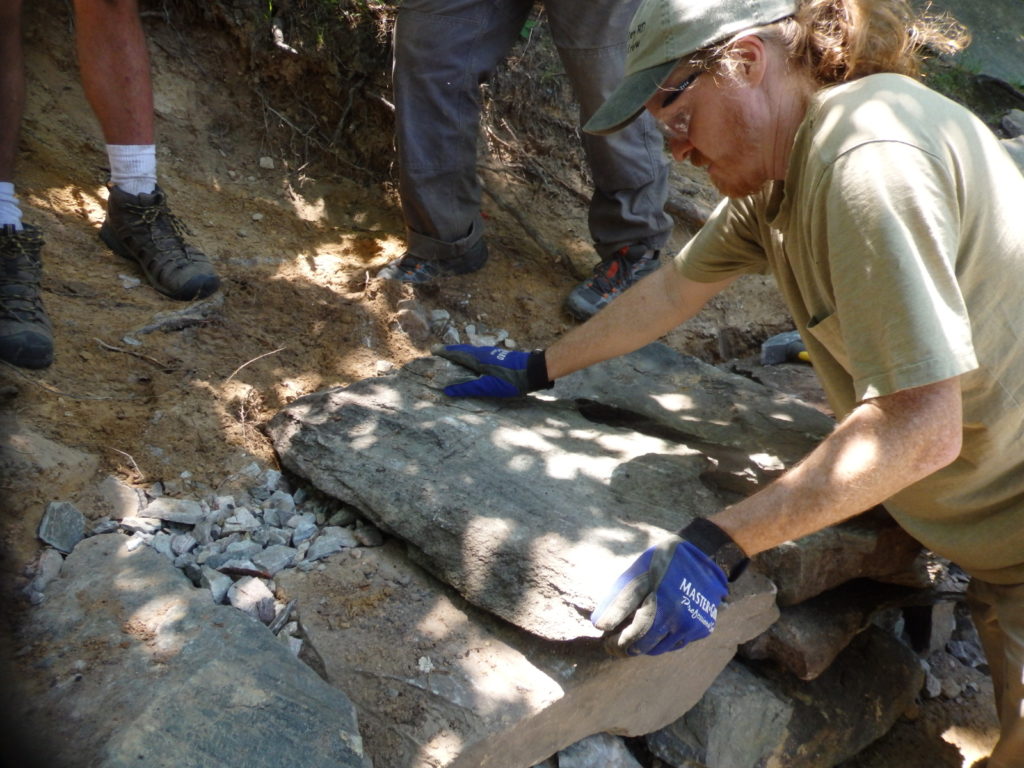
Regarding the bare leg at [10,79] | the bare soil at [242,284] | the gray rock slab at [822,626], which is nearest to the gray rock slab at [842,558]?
the gray rock slab at [822,626]

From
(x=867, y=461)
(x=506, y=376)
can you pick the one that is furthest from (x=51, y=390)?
(x=867, y=461)

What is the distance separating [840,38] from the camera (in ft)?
5.89

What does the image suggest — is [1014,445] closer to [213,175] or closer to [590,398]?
[590,398]

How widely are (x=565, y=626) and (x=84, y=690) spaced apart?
0.97m

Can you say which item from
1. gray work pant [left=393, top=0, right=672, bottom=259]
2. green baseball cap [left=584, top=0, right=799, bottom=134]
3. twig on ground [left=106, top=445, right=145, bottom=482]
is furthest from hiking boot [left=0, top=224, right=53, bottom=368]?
green baseball cap [left=584, top=0, right=799, bottom=134]

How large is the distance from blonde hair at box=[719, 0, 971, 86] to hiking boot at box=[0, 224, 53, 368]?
2032 mm

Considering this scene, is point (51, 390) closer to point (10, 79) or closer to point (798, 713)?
point (10, 79)

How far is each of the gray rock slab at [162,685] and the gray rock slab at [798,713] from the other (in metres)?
1.02

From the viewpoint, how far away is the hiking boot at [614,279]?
146 inches

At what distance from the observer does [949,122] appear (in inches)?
65.5

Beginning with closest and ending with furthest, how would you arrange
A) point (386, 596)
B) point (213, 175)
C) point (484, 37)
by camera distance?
1. point (386, 596)
2. point (484, 37)
3. point (213, 175)

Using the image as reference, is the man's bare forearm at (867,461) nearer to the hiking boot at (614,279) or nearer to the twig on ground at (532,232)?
the hiking boot at (614,279)

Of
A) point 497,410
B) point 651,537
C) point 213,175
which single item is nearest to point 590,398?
point 497,410

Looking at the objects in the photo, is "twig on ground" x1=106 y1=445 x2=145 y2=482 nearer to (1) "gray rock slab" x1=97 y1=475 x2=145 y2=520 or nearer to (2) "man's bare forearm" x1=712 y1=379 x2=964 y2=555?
(1) "gray rock slab" x1=97 y1=475 x2=145 y2=520
